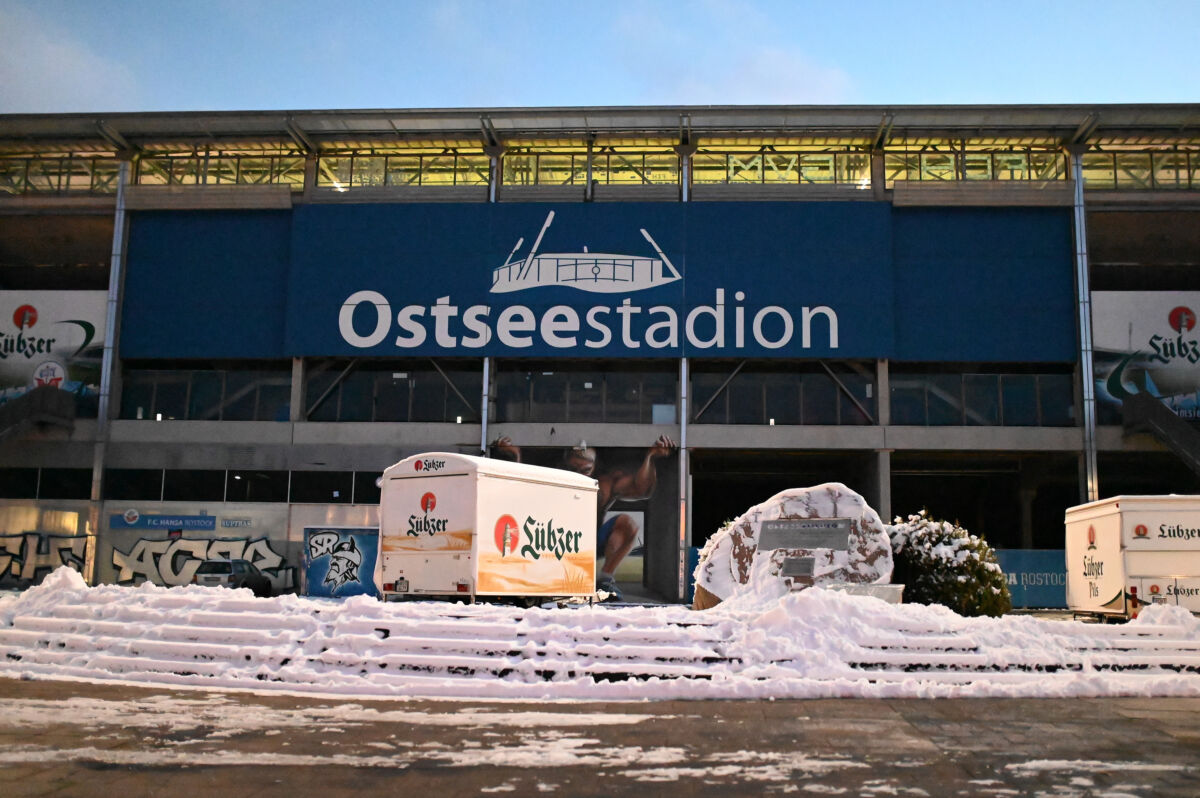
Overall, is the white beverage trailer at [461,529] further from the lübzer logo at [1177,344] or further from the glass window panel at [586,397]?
the lübzer logo at [1177,344]

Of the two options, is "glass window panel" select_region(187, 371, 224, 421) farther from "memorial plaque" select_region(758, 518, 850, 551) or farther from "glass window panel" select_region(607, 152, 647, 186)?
"memorial plaque" select_region(758, 518, 850, 551)

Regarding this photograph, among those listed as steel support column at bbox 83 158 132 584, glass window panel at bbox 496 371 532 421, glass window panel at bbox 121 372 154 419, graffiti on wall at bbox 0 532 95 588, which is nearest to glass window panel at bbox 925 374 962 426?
glass window panel at bbox 496 371 532 421

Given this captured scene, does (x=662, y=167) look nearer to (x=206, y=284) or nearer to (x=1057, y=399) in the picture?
(x=1057, y=399)

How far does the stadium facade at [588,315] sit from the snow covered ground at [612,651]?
2394 cm

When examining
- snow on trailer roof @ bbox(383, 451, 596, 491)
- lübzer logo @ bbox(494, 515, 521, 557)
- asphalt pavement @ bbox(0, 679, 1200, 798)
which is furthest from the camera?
lübzer logo @ bbox(494, 515, 521, 557)

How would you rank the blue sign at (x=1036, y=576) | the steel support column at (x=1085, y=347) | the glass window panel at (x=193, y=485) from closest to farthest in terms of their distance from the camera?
1. the blue sign at (x=1036, y=576)
2. the steel support column at (x=1085, y=347)
3. the glass window panel at (x=193, y=485)

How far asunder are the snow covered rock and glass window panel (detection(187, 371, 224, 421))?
90.5 ft

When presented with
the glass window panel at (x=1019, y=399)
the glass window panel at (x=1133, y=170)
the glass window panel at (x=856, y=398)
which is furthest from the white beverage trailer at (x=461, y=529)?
the glass window panel at (x=1133, y=170)

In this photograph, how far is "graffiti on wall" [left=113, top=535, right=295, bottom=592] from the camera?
126 feet

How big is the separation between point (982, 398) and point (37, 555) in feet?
118

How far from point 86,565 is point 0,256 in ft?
47.5

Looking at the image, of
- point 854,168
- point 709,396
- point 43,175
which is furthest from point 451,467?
point 43,175

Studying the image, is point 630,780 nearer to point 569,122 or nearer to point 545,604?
point 545,604

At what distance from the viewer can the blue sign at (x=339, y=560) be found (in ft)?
124
